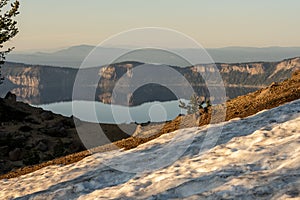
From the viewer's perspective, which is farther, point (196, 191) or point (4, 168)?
point (4, 168)

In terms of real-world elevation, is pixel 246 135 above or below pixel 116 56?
below

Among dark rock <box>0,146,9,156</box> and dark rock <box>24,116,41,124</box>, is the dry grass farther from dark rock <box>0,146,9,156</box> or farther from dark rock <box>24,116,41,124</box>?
dark rock <box>24,116,41,124</box>

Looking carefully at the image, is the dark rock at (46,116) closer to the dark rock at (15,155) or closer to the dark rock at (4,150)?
the dark rock at (4,150)

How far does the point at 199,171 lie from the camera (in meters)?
13.3

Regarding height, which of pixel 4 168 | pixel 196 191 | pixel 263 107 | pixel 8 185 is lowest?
pixel 4 168

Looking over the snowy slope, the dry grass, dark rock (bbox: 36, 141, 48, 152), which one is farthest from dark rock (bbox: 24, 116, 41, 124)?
the snowy slope

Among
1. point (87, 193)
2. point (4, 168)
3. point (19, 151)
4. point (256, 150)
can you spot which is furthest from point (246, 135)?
point (19, 151)

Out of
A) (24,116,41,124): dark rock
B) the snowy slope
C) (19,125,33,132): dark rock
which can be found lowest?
(19,125,33,132): dark rock

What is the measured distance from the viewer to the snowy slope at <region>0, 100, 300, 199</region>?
437 inches

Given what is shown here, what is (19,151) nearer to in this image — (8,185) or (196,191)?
(8,185)

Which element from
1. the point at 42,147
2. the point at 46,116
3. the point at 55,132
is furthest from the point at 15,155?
the point at 46,116

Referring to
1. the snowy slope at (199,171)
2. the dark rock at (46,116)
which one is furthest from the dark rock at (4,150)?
the snowy slope at (199,171)

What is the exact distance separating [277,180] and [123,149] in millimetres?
11185

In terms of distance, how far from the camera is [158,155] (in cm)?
1697
